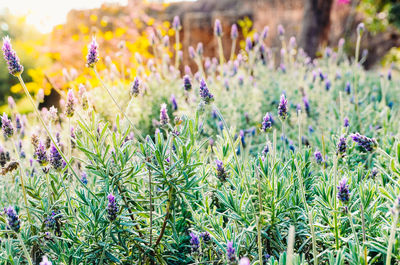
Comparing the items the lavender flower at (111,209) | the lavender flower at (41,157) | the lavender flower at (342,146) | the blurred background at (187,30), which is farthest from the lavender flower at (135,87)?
the blurred background at (187,30)

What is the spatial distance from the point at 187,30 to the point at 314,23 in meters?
4.57

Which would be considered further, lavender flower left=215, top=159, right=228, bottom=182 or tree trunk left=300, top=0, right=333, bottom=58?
tree trunk left=300, top=0, right=333, bottom=58

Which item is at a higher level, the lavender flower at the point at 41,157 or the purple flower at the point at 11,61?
the purple flower at the point at 11,61

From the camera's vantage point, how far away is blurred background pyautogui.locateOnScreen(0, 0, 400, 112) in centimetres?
670

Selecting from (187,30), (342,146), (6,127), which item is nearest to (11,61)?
(6,127)

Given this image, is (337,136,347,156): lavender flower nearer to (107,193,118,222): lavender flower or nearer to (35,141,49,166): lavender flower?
(107,193,118,222): lavender flower

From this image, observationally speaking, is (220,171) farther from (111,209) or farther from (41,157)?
(41,157)

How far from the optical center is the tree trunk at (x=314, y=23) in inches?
259

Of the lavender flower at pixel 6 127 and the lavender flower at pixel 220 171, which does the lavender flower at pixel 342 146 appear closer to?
the lavender flower at pixel 220 171

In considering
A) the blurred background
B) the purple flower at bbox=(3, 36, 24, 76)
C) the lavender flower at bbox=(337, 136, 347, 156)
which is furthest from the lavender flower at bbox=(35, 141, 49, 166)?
the blurred background

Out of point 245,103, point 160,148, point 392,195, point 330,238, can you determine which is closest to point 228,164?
point 160,148

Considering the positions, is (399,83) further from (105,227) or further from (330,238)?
(105,227)

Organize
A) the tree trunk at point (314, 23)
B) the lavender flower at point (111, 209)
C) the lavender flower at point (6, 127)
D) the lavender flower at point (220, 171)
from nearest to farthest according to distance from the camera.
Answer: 1. the lavender flower at point (111, 209)
2. the lavender flower at point (220, 171)
3. the lavender flower at point (6, 127)
4. the tree trunk at point (314, 23)

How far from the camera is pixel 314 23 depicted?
665cm
